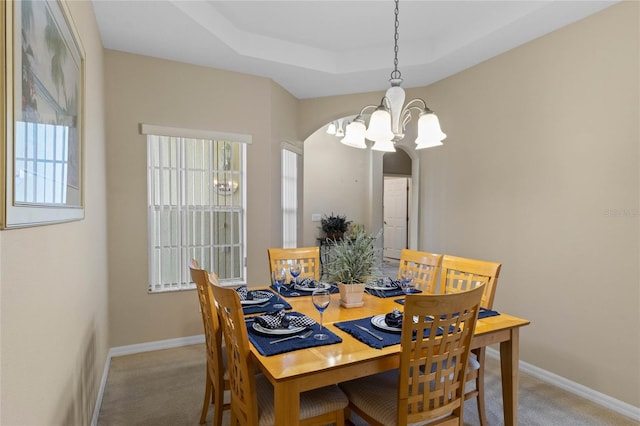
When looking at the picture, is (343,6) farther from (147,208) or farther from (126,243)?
(126,243)

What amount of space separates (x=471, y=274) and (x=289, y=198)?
8.27 ft

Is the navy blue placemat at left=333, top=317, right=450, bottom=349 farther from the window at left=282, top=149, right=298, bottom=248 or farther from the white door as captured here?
the white door

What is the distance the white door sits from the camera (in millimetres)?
8445

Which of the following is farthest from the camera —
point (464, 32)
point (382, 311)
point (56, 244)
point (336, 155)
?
point (336, 155)

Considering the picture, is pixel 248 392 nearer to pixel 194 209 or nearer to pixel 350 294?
pixel 350 294

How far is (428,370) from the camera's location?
4.77 feet

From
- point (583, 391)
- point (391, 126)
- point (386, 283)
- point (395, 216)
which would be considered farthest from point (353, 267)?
point (395, 216)

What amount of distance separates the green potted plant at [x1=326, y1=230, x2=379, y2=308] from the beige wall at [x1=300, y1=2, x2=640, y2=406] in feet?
5.29

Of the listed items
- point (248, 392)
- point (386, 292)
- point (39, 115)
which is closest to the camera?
point (39, 115)

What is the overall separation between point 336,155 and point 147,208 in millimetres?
4098

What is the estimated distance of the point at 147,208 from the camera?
3223 millimetres

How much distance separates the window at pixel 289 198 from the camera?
417 centimetres

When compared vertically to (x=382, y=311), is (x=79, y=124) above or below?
above

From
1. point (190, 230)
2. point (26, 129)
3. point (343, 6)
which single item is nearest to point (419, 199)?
point (343, 6)
